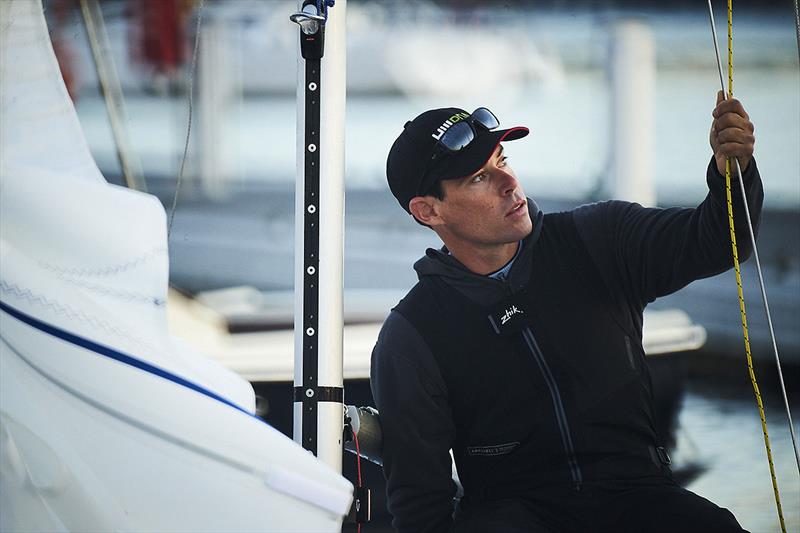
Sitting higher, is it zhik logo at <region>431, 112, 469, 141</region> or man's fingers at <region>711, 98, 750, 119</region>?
man's fingers at <region>711, 98, 750, 119</region>

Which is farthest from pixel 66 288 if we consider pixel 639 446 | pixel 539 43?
pixel 539 43

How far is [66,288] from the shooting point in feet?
4.89

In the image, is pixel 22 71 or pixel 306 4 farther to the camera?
pixel 306 4

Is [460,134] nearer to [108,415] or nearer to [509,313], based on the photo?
[509,313]

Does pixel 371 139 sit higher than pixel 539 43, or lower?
lower

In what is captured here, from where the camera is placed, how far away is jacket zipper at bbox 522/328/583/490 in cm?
175

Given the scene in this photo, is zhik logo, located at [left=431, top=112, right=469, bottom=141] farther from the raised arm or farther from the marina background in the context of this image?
the marina background

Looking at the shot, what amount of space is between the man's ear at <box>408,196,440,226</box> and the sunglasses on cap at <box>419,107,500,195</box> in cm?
6

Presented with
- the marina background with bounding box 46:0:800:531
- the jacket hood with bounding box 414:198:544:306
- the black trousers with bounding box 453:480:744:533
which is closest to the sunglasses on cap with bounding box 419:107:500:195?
the jacket hood with bounding box 414:198:544:306

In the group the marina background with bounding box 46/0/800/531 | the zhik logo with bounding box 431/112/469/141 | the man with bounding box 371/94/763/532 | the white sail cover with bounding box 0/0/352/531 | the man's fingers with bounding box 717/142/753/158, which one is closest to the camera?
the white sail cover with bounding box 0/0/352/531

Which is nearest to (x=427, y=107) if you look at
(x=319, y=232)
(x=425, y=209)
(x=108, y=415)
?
(x=425, y=209)

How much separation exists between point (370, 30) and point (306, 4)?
12103 mm

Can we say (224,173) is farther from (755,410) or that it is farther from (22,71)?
(22,71)

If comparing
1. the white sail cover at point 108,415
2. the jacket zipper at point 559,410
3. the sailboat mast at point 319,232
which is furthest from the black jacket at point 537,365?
the white sail cover at point 108,415
